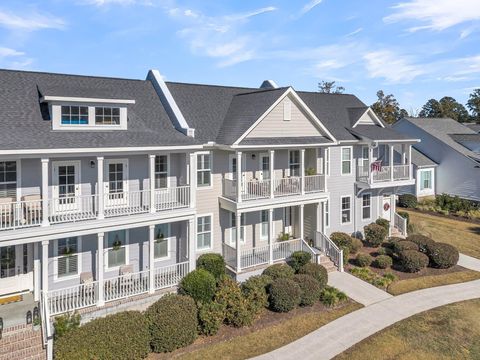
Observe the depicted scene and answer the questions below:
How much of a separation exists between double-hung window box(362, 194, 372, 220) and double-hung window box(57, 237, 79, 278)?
18431mm

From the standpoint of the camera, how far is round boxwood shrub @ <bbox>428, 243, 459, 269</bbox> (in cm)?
2092

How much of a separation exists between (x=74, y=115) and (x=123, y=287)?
751 centimetres

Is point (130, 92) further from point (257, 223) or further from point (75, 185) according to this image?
point (257, 223)

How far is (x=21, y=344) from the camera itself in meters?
12.6

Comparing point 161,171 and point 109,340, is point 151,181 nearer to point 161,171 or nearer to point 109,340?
point 161,171

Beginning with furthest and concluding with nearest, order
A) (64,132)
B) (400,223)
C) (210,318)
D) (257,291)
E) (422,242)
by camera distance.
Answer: (400,223), (422,242), (257,291), (64,132), (210,318)

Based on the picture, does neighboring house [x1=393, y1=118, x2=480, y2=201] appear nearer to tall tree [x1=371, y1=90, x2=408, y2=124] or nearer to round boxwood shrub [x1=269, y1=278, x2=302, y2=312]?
tall tree [x1=371, y1=90, x2=408, y2=124]

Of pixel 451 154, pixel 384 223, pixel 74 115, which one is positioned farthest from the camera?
pixel 451 154

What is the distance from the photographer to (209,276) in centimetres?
1592

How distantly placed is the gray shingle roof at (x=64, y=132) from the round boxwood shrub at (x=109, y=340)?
21.5 ft

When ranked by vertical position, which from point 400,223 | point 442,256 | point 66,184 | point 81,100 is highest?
point 81,100

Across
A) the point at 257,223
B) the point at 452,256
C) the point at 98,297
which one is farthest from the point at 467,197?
the point at 98,297

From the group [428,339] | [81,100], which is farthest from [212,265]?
[428,339]

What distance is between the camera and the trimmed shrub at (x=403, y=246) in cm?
2145
